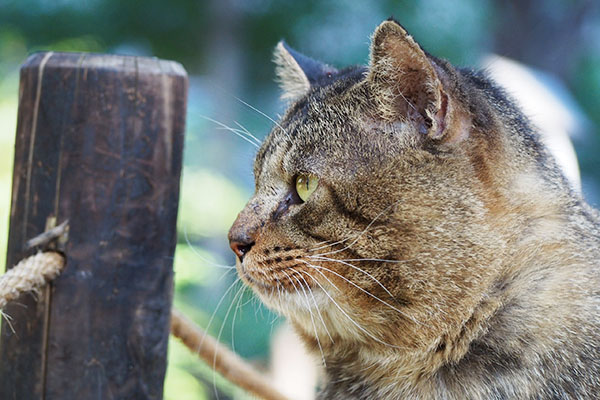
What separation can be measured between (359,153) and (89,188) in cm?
60

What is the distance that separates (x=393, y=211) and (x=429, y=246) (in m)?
0.11

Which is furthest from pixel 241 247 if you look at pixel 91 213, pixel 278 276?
pixel 91 213

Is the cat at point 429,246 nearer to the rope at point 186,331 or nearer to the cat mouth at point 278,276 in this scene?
the cat mouth at point 278,276

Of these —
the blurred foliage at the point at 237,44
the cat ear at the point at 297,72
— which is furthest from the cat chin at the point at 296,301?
the blurred foliage at the point at 237,44

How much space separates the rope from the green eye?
488 millimetres

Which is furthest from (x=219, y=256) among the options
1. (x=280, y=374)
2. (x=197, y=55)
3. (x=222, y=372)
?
(x=222, y=372)

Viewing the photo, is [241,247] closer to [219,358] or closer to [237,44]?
[219,358]

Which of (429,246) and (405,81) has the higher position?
(405,81)

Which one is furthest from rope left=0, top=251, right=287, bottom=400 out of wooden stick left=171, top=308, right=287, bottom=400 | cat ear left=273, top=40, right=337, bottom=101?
cat ear left=273, top=40, right=337, bottom=101

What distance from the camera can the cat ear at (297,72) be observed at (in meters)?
1.94

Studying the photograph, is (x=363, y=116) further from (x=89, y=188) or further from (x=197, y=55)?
(x=197, y=55)

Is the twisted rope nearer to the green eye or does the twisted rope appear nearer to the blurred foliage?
the green eye

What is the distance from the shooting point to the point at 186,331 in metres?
1.84

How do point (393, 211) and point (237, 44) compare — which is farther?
point (237, 44)
